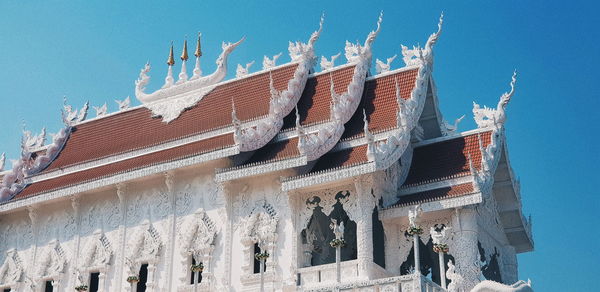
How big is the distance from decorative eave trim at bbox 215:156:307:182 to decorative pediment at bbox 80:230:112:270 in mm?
3257

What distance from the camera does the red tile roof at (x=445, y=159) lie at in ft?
61.8

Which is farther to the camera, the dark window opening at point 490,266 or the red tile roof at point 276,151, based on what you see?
the dark window opening at point 490,266

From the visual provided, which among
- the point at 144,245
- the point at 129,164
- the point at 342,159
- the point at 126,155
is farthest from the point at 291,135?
the point at 126,155

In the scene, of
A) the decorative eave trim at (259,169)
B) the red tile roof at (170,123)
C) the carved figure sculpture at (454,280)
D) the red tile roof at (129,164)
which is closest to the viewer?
the carved figure sculpture at (454,280)

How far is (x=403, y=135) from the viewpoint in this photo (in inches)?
727

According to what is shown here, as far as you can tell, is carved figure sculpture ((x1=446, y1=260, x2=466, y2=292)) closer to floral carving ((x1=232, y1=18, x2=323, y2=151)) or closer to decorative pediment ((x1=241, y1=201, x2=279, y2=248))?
decorative pediment ((x1=241, y1=201, x2=279, y2=248))

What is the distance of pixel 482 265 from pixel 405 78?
13.6 feet

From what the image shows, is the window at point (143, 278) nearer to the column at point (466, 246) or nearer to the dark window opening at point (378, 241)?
the dark window opening at point (378, 241)

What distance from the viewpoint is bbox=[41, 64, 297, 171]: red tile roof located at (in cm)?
2080

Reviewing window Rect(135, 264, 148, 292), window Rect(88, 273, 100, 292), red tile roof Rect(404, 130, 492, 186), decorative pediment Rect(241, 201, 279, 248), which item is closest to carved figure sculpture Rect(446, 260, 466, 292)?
red tile roof Rect(404, 130, 492, 186)

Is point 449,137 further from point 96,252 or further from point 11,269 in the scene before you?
point 11,269

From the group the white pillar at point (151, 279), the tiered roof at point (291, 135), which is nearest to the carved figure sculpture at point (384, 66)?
the tiered roof at point (291, 135)

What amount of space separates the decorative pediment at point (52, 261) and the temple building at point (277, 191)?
1.2 inches

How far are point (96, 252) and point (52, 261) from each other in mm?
1259
